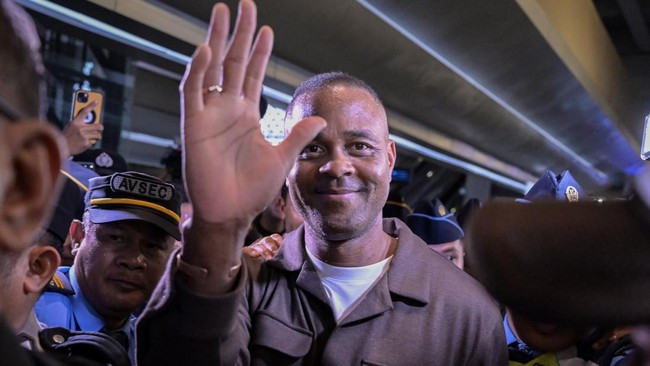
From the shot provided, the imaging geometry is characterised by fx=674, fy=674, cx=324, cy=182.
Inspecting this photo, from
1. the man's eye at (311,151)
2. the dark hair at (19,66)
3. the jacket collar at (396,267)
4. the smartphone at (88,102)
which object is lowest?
the jacket collar at (396,267)

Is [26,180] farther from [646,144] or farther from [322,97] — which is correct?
[646,144]

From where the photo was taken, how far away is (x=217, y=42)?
1294 millimetres

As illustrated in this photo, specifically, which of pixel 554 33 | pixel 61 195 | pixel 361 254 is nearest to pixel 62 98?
pixel 61 195

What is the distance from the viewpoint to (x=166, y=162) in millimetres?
4242

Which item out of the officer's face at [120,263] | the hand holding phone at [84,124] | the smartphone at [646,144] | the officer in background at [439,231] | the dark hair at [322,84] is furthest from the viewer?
the officer in background at [439,231]

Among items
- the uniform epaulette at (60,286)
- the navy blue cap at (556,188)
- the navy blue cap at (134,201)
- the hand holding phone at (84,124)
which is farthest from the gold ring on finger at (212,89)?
the hand holding phone at (84,124)

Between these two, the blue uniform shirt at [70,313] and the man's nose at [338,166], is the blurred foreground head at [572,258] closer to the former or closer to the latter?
the man's nose at [338,166]

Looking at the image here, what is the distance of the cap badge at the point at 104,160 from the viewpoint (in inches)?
136

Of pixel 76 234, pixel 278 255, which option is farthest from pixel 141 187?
pixel 278 255

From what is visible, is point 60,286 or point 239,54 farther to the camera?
point 60,286

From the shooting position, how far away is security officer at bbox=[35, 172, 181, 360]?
6.61 feet

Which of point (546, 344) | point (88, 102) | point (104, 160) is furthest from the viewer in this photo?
point (104, 160)

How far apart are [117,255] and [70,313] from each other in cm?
22

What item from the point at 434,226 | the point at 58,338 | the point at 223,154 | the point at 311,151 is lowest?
the point at 58,338
